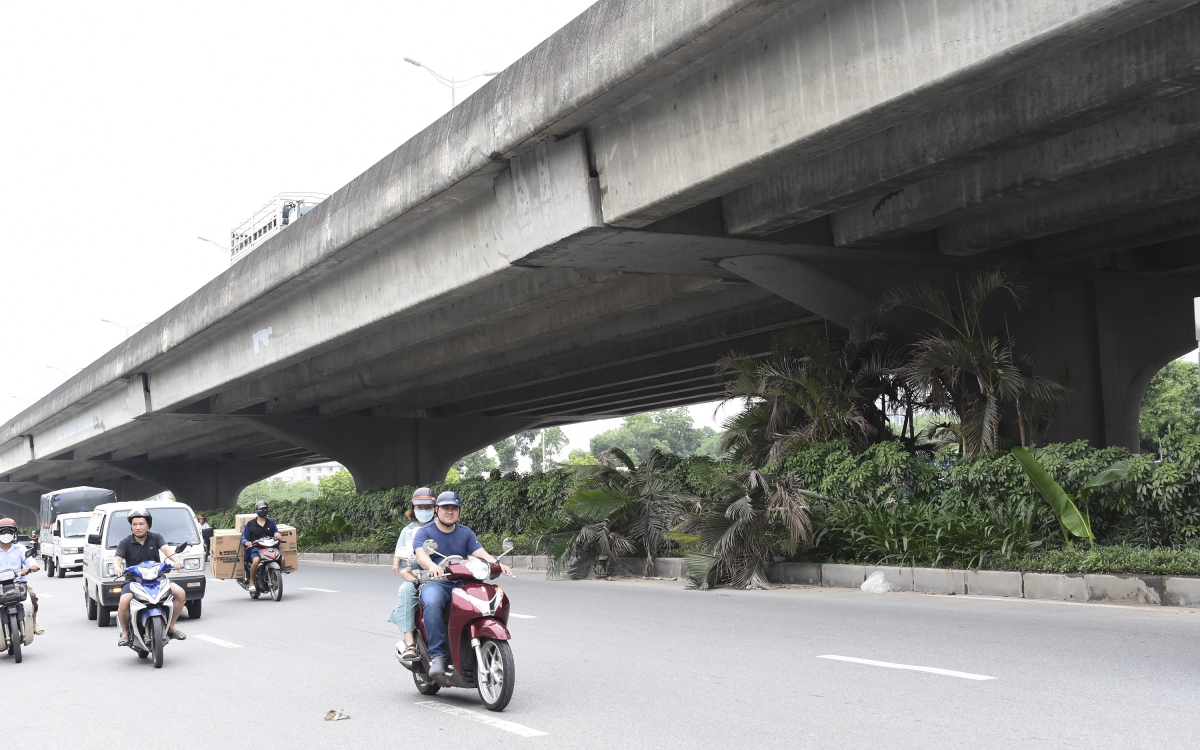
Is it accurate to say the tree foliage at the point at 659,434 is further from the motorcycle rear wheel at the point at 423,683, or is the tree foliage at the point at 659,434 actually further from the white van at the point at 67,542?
the motorcycle rear wheel at the point at 423,683

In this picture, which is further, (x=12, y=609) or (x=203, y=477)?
(x=203, y=477)

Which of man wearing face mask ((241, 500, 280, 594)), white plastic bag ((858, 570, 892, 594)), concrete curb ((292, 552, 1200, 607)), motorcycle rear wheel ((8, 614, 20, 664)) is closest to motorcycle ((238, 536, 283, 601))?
man wearing face mask ((241, 500, 280, 594))

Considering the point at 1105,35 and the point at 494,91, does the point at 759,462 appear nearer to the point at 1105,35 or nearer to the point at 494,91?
the point at 494,91

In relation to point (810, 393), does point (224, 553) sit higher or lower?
lower

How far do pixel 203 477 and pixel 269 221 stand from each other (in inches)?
1491

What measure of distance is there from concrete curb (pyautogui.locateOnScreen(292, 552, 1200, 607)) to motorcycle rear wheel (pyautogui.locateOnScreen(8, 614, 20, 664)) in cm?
940

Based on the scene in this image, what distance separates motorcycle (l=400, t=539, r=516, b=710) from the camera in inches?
282

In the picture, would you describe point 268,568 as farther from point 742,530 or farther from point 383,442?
point 383,442

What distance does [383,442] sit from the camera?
43.2 m

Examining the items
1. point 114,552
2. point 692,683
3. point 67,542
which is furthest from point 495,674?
point 67,542

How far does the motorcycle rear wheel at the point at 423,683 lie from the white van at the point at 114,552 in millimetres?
7278

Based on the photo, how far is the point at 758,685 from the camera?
25.3 ft

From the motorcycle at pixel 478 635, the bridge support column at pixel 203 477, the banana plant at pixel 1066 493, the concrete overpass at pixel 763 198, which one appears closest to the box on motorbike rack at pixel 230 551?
the concrete overpass at pixel 763 198

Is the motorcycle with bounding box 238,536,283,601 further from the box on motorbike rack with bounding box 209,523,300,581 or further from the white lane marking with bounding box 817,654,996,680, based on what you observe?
the white lane marking with bounding box 817,654,996,680
